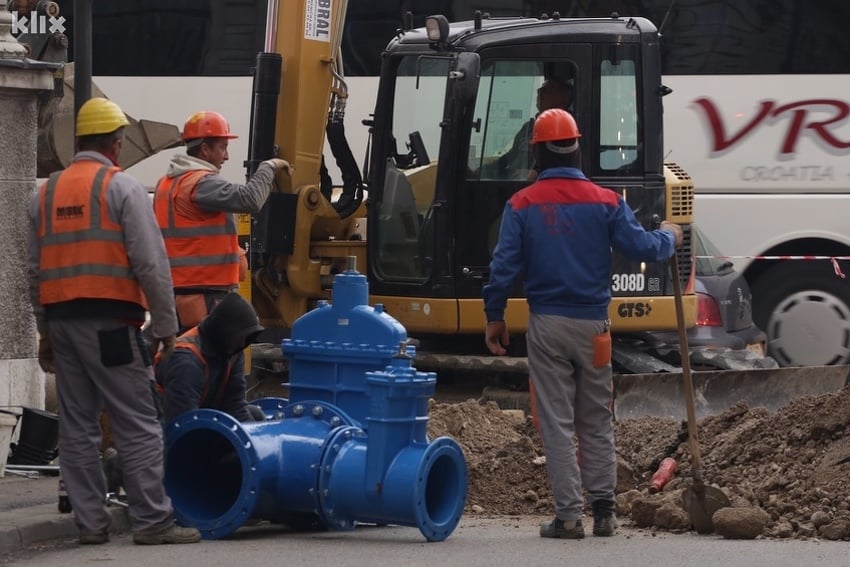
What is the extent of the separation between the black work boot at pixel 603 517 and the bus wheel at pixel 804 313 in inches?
323

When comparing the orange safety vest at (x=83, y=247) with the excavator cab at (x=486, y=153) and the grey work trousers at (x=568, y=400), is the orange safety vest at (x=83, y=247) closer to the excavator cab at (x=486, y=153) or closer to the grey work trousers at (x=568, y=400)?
the grey work trousers at (x=568, y=400)

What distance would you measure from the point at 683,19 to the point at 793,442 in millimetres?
8694

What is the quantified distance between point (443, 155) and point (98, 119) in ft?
17.2

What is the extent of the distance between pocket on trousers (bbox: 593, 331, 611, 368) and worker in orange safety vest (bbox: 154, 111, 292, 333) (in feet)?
5.84

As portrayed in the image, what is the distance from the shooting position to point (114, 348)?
747 centimetres

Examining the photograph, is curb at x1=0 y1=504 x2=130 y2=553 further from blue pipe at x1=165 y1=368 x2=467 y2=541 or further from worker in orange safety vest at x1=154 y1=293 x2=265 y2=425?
worker in orange safety vest at x1=154 y1=293 x2=265 y2=425

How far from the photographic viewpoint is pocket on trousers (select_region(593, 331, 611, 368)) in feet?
26.7

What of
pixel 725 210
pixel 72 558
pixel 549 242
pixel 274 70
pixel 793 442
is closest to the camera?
pixel 72 558

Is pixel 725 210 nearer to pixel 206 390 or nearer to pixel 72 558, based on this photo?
pixel 206 390

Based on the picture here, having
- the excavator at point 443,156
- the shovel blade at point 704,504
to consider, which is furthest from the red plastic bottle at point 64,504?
the excavator at point 443,156

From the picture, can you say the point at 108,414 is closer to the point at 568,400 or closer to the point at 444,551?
the point at 444,551

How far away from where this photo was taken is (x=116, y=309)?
7.54m

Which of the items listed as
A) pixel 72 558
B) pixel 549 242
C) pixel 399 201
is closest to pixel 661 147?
pixel 399 201

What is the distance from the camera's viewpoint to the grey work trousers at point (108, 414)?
7.52 metres
